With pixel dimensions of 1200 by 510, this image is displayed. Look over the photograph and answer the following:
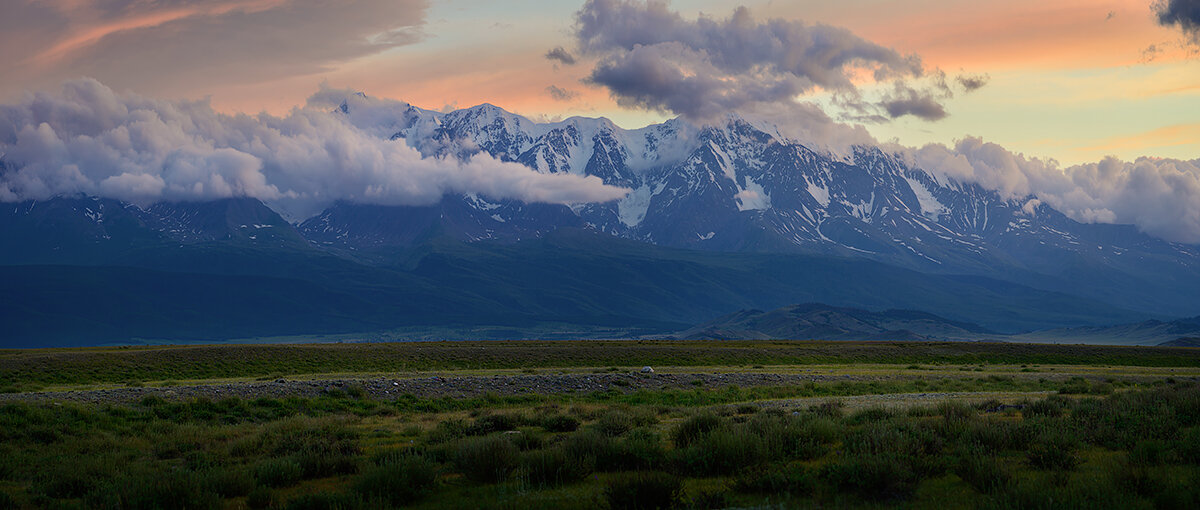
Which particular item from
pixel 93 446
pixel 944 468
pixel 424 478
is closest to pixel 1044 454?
pixel 944 468

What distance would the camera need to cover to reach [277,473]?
14445 mm

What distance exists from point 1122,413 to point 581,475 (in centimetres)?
1220

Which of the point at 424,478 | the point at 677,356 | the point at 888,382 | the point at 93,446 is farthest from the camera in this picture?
the point at 677,356

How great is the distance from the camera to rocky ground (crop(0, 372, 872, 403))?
30688mm

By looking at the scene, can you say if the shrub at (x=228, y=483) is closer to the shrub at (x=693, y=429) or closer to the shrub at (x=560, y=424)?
the shrub at (x=693, y=429)

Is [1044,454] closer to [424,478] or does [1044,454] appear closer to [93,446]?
[424,478]

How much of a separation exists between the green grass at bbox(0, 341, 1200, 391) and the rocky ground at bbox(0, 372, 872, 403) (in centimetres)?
1153

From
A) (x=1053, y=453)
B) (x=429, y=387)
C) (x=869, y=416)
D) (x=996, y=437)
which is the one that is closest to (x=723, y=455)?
(x=996, y=437)

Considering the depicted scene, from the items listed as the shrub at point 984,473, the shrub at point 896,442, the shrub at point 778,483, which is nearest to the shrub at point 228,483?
the shrub at point 778,483

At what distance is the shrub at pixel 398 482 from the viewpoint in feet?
41.9

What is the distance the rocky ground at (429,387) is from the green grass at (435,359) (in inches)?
454

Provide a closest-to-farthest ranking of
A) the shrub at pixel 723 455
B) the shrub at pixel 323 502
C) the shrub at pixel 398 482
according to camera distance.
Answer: the shrub at pixel 323 502, the shrub at pixel 398 482, the shrub at pixel 723 455

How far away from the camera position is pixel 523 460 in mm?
14383

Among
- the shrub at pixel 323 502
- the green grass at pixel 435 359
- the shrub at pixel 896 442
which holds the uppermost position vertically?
the shrub at pixel 896 442
